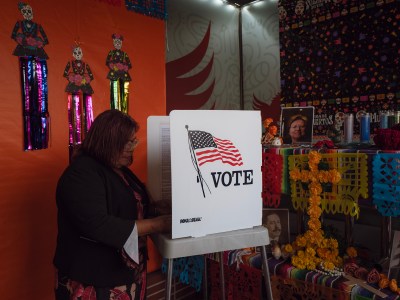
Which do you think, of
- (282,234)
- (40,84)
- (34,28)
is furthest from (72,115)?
(282,234)

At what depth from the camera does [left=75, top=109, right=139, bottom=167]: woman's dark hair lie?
1.49 metres

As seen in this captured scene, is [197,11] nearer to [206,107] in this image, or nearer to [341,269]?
[206,107]

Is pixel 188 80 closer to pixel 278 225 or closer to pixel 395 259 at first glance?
pixel 278 225

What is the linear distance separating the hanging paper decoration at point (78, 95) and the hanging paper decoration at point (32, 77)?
0.17 m

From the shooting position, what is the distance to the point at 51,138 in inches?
92.7

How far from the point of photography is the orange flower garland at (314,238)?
204cm

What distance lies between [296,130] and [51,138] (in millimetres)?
1726

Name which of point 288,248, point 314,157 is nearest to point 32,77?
point 314,157

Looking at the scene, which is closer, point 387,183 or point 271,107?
point 387,183

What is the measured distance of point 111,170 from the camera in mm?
1530

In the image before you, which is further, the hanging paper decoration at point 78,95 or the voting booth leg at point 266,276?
the hanging paper decoration at point 78,95

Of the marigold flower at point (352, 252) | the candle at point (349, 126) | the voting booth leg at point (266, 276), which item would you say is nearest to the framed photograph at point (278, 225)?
the marigold flower at point (352, 252)

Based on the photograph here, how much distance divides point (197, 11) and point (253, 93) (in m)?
1.04

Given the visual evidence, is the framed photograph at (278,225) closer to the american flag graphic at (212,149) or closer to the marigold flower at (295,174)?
the marigold flower at (295,174)
